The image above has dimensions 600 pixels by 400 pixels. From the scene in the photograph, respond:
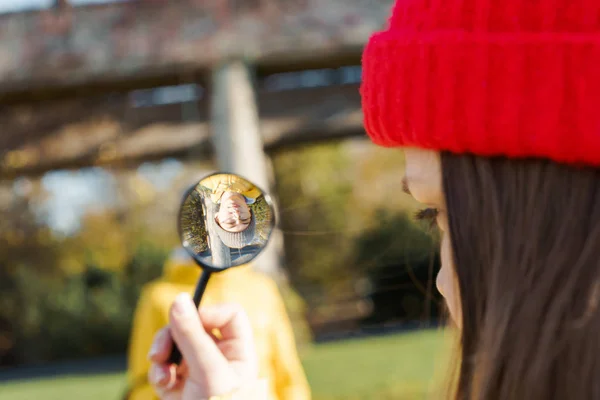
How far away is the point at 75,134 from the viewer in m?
4.39

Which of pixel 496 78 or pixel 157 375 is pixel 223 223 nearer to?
pixel 157 375

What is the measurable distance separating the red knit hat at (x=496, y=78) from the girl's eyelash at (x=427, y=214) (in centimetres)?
15

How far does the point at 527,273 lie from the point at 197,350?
1.80ft

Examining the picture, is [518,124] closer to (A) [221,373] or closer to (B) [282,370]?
(A) [221,373]

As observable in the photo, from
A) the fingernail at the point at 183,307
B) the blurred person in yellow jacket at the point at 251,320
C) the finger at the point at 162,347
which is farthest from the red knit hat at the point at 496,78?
the blurred person in yellow jacket at the point at 251,320

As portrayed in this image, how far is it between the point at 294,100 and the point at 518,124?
12.8ft

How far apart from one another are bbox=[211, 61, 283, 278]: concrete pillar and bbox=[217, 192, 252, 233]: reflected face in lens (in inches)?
111

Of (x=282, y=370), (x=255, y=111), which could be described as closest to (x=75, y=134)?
(x=255, y=111)

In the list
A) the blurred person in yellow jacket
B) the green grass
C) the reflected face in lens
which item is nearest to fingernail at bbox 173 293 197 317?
the reflected face in lens

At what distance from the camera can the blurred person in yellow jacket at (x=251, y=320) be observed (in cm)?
243

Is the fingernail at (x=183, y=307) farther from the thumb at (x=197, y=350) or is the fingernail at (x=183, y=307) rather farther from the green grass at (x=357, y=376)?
the green grass at (x=357, y=376)

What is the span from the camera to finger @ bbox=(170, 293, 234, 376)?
3.85ft

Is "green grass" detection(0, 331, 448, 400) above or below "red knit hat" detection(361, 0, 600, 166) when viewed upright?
below

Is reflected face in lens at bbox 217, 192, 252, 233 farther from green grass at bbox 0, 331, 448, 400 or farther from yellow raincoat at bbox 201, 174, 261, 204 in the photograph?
green grass at bbox 0, 331, 448, 400
